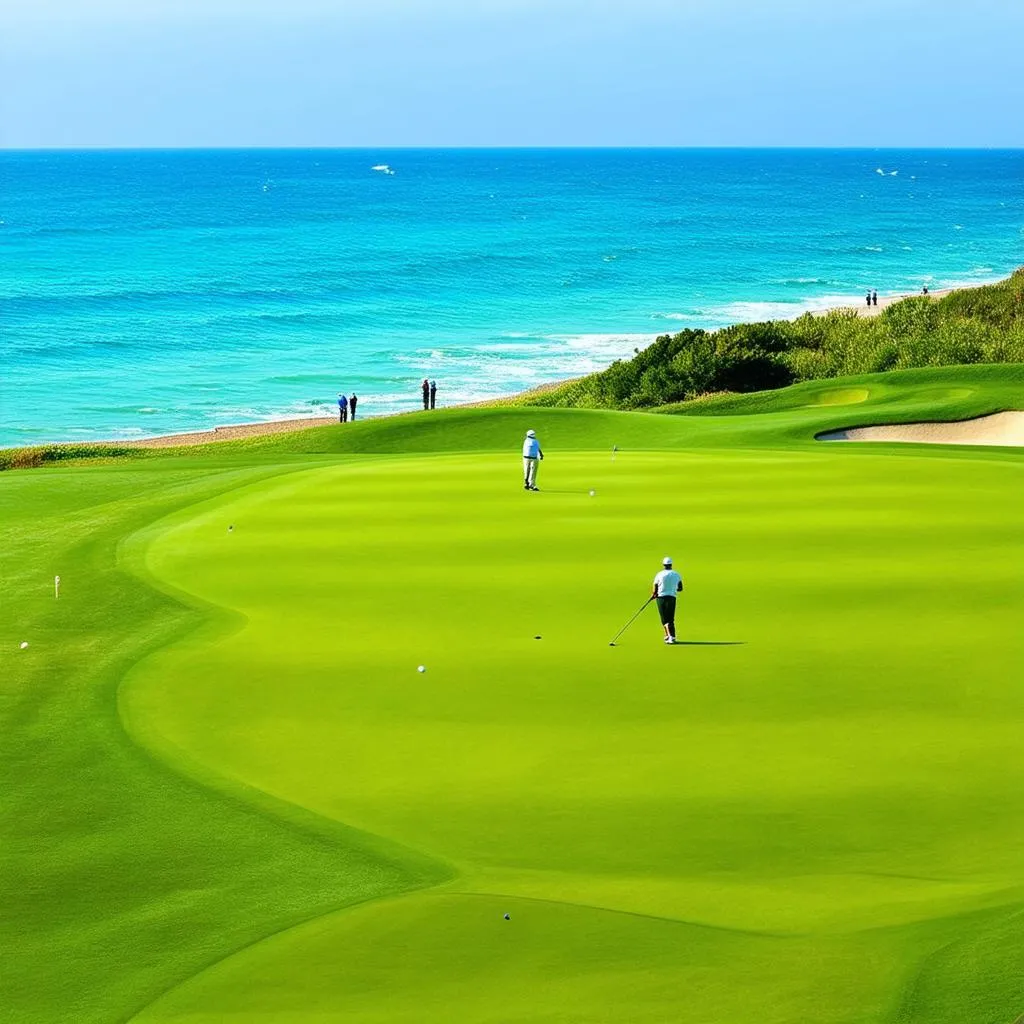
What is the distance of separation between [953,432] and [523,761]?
24.7 metres

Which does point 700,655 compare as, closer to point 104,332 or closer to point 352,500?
point 352,500

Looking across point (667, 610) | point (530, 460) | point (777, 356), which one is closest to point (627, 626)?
point (667, 610)

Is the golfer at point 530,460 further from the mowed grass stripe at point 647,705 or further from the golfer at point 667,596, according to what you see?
the golfer at point 667,596

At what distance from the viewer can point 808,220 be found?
17912 cm

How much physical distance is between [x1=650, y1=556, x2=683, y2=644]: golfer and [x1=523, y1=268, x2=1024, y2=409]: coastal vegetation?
3375 centimetres

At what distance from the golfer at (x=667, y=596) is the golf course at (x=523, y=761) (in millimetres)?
209

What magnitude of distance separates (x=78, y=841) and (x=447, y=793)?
9.69 ft

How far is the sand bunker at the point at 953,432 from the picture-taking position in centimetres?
3412

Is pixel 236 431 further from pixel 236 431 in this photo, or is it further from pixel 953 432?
pixel 953 432

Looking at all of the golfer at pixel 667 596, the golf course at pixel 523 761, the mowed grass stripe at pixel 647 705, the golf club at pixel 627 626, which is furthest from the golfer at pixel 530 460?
the golfer at pixel 667 596

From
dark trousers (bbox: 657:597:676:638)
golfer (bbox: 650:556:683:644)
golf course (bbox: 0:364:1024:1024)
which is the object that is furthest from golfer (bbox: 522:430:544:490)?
dark trousers (bbox: 657:597:676:638)

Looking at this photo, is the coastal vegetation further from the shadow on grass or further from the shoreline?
the shadow on grass

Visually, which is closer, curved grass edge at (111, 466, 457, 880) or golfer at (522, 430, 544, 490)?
curved grass edge at (111, 466, 457, 880)

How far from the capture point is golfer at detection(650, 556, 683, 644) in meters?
15.7
